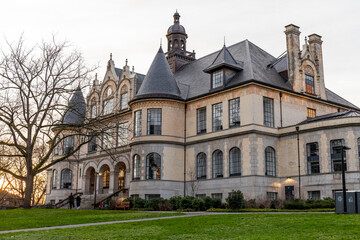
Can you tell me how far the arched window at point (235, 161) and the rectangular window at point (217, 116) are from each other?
2917 mm

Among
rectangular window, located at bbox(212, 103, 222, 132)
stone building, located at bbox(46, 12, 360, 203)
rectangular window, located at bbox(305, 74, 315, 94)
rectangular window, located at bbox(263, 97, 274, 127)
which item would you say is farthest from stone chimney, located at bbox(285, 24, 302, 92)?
rectangular window, located at bbox(212, 103, 222, 132)

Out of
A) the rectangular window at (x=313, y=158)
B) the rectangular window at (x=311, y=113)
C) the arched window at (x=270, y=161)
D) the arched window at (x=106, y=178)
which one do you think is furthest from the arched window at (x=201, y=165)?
the arched window at (x=106, y=178)

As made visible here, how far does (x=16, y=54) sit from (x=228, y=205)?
1849cm

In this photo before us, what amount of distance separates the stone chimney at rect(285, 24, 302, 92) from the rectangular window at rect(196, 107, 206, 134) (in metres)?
9.06

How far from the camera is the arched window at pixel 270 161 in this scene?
3741 centimetres

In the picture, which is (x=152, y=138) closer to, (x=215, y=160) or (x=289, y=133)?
(x=215, y=160)

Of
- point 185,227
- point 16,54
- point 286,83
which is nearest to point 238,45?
point 286,83

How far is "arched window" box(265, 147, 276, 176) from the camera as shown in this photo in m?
37.4

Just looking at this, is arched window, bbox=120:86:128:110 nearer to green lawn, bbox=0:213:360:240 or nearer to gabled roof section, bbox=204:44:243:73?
gabled roof section, bbox=204:44:243:73

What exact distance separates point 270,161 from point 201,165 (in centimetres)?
711

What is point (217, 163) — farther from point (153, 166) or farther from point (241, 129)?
point (153, 166)

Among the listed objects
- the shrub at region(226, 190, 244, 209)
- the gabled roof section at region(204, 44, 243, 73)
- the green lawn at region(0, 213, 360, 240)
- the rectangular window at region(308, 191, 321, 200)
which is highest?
the gabled roof section at region(204, 44, 243, 73)

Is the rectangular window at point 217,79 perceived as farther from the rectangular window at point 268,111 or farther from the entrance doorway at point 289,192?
the entrance doorway at point 289,192

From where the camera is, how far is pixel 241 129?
37.7 metres
